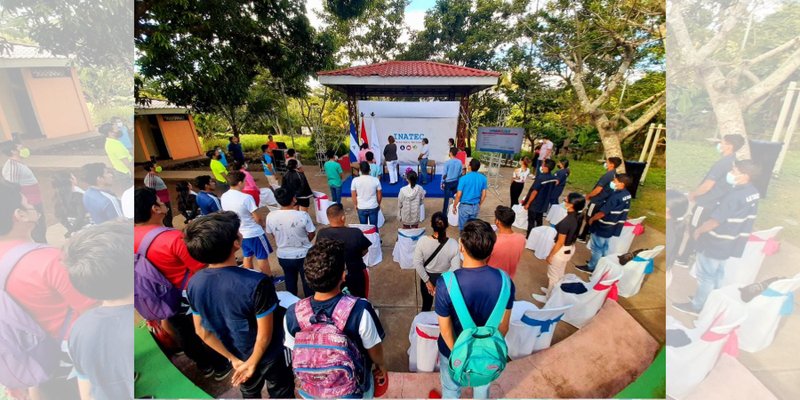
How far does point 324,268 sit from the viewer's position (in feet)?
4.44

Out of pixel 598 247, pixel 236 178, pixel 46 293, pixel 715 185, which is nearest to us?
pixel 46 293

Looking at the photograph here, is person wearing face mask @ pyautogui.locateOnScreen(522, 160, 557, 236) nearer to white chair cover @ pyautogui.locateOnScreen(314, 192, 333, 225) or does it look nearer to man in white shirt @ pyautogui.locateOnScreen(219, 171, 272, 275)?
white chair cover @ pyautogui.locateOnScreen(314, 192, 333, 225)

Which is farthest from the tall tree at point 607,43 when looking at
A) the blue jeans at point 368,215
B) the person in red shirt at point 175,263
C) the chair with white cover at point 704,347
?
the person in red shirt at point 175,263

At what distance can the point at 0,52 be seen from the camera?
6.12 ft

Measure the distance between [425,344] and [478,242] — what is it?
119 centimetres

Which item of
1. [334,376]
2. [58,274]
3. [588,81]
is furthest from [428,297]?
[588,81]

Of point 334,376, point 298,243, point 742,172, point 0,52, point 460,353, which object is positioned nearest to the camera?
point 334,376

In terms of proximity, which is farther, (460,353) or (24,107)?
(24,107)

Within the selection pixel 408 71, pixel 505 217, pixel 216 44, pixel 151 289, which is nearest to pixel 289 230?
pixel 151 289

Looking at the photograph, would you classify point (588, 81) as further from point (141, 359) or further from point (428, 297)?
point (141, 359)

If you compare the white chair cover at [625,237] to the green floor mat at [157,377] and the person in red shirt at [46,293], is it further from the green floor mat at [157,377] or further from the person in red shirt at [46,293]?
A: the person in red shirt at [46,293]

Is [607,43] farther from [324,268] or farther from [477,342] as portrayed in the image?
[324,268]

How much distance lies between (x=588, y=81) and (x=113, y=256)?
11665 millimetres

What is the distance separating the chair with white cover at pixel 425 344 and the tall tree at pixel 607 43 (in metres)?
5.72
